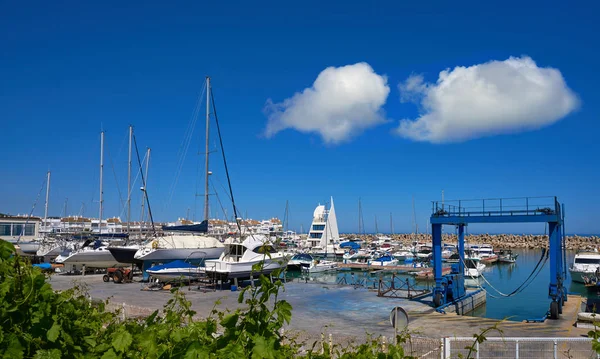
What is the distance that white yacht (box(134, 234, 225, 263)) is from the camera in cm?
3650

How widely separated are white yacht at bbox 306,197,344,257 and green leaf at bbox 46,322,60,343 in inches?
2868

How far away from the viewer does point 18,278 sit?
3.22 meters

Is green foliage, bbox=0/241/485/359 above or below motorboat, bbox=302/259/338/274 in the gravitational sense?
above

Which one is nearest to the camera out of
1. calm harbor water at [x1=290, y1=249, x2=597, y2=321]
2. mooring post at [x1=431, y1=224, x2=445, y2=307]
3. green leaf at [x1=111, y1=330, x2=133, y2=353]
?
green leaf at [x1=111, y1=330, x2=133, y2=353]

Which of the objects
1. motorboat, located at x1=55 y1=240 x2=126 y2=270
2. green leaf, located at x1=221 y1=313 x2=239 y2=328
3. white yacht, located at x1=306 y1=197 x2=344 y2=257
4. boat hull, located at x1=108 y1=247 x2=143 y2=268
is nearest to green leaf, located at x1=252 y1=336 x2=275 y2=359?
green leaf, located at x1=221 y1=313 x2=239 y2=328

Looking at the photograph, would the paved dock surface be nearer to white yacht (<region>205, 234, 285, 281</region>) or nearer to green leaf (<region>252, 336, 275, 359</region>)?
white yacht (<region>205, 234, 285, 281</region>)

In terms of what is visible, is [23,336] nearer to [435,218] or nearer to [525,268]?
[435,218]

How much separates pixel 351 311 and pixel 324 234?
2438 inches

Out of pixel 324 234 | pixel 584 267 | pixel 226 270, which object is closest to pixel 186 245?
pixel 226 270

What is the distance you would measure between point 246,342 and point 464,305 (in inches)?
1007

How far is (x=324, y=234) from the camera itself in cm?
8406

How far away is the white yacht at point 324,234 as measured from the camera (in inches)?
3089

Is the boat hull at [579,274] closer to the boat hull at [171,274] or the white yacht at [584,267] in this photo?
the white yacht at [584,267]

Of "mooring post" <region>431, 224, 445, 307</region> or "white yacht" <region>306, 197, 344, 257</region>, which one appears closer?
"mooring post" <region>431, 224, 445, 307</region>
